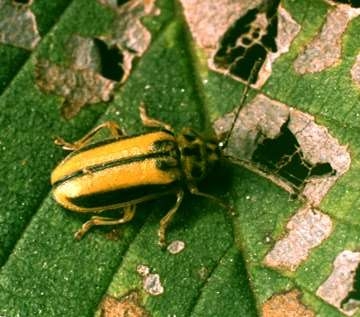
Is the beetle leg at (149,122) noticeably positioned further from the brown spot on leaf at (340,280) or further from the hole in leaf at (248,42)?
the brown spot on leaf at (340,280)

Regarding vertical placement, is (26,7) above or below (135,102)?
above

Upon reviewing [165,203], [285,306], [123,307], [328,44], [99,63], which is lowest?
[123,307]

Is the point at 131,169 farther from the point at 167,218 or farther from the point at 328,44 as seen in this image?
the point at 328,44

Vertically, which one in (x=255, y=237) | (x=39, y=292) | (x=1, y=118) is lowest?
(x=39, y=292)

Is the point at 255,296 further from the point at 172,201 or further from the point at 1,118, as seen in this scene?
the point at 1,118

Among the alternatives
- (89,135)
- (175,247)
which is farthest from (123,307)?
(89,135)

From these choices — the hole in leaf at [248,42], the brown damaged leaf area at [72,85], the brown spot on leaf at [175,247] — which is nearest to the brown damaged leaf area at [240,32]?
the hole in leaf at [248,42]

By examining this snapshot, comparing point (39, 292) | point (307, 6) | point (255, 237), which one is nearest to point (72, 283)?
point (39, 292)
